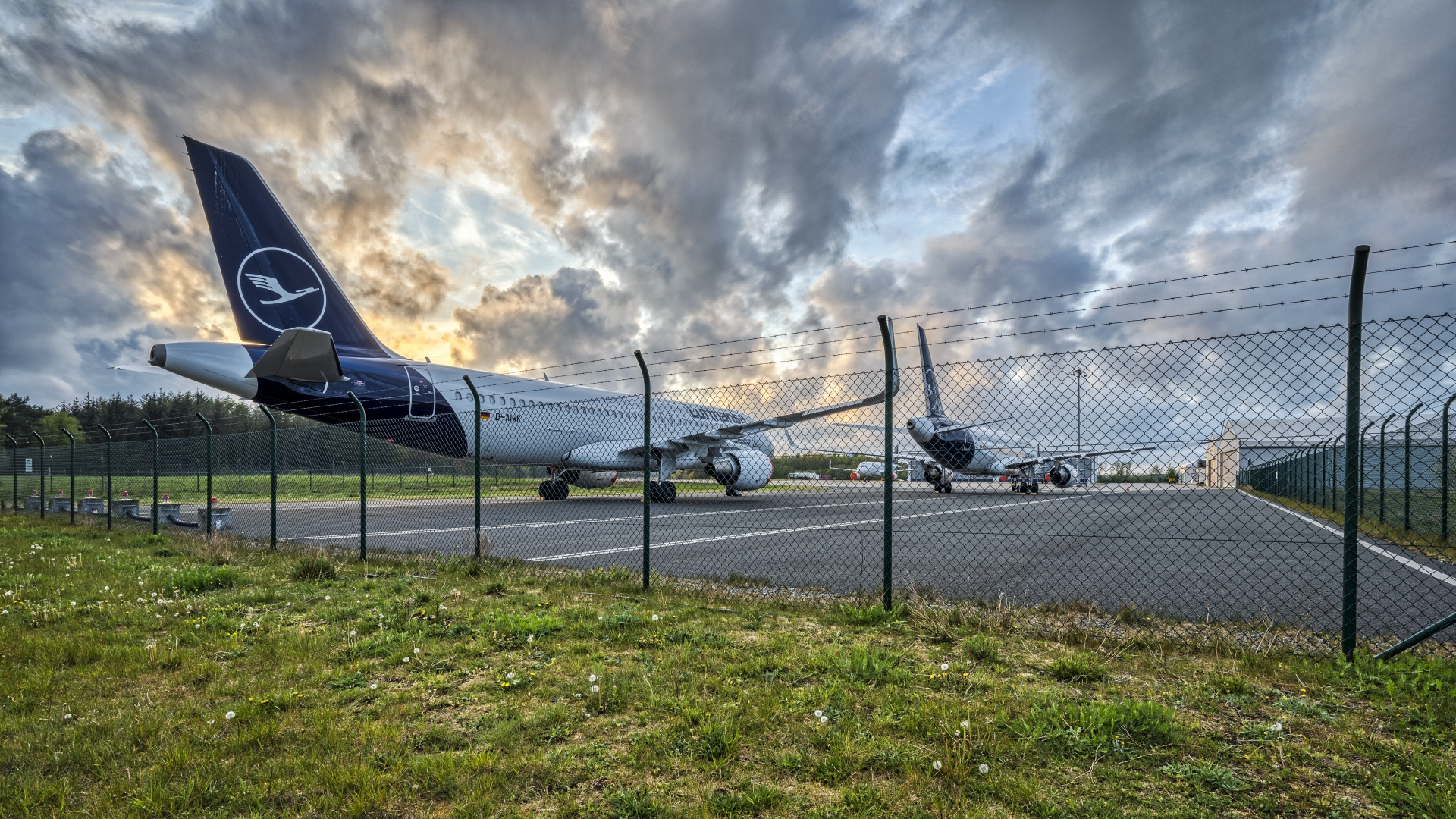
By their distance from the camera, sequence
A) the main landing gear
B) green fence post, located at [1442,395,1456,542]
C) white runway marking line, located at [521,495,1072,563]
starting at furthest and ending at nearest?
the main landing gear, white runway marking line, located at [521,495,1072,563], green fence post, located at [1442,395,1456,542]

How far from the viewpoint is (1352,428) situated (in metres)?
3.77

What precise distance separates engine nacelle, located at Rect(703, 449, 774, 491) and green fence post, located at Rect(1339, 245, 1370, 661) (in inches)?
649

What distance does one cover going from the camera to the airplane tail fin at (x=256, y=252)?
48.2 ft

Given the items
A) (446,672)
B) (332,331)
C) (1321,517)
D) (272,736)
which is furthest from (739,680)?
(1321,517)

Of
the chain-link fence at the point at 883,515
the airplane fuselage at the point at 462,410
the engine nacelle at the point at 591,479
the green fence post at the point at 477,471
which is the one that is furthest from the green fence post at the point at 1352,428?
the engine nacelle at the point at 591,479

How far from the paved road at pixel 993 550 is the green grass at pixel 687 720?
200 cm

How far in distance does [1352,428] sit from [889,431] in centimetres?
265

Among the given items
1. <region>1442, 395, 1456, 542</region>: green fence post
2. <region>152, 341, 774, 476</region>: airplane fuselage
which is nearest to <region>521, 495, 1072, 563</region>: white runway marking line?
<region>152, 341, 774, 476</region>: airplane fuselage

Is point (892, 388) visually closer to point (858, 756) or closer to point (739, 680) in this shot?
point (739, 680)

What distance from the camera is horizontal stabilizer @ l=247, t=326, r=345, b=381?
1205 cm

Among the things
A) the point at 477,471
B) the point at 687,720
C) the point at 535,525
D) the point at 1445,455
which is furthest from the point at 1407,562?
the point at 535,525

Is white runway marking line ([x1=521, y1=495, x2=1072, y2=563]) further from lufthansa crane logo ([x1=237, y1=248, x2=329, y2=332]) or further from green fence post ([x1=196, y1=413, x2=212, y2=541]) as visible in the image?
lufthansa crane logo ([x1=237, y1=248, x2=329, y2=332])

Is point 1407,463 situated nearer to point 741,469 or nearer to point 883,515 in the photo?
point 883,515

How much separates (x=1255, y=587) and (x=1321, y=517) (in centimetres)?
1175
